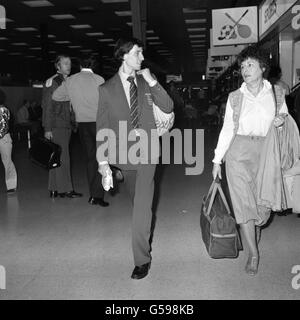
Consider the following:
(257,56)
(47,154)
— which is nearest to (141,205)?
(257,56)

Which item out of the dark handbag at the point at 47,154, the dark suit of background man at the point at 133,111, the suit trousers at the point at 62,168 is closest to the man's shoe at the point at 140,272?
the dark suit of background man at the point at 133,111

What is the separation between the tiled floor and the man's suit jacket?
904 millimetres

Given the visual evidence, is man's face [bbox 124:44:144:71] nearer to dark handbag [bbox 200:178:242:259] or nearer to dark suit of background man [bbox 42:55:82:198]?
dark handbag [bbox 200:178:242:259]

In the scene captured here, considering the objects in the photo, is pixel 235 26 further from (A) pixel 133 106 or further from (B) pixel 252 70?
(A) pixel 133 106

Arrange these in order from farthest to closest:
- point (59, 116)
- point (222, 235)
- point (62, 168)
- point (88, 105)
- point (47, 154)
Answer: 1. point (62, 168)
2. point (59, 116)
3. point (47, 154)
4. point (88, 105)
5. point (222, 235)

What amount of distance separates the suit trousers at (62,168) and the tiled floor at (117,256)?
261 millimetres

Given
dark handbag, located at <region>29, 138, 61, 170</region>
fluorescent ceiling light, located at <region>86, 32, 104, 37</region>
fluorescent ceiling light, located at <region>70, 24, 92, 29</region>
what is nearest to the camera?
dark handbag, located at <region>29, 138, 61, 170</region>

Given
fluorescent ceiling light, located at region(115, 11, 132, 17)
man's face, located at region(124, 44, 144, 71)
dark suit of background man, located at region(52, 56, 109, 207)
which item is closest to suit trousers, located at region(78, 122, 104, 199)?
dark suit of background man, located at region(52, 56, 109, 207)

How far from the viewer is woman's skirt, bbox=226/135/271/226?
11.3 feet

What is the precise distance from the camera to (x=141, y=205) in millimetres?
3416

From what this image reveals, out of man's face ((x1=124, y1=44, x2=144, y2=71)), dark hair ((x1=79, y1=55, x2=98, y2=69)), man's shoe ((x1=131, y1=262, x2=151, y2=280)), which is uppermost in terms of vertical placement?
dark hair ((x1=79, y1=55, x2=98, y2=69))

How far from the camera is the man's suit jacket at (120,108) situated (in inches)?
132

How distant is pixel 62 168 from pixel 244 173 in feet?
11.4
